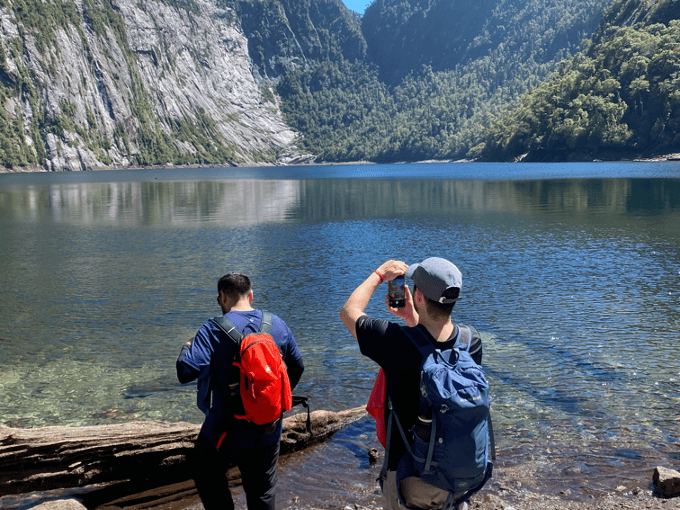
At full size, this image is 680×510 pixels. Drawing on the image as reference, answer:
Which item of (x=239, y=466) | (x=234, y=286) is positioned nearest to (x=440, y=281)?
(x=234, y=286)

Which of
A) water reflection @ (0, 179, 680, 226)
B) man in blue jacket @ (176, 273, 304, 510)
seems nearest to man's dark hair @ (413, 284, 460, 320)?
man in blue jacket @ (176, 273, 304, 510)

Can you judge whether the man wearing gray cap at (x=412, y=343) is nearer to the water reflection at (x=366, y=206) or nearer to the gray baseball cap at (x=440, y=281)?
the gray baseball cap at (x=440, y=281)

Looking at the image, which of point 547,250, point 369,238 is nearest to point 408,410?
point 547,250

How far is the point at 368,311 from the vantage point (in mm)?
20844

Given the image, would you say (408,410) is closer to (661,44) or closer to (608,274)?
(608,274)

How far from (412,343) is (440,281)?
1.73ft

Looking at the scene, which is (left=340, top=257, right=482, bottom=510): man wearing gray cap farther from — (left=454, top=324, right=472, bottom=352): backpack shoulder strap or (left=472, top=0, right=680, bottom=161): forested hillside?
(left=472, top=0, right=680, bottom=161): forested hillside

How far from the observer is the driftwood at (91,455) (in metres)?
7.70

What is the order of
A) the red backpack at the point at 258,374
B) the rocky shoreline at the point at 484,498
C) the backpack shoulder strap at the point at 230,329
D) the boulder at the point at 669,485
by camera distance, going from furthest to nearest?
the boulder at the point at 669,485 < the rocky shoreline at the point at 484,498 < the backpack shoulder strap at the point at 230,329 < the red backpack at the point at 258,374

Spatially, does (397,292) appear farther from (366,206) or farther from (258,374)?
(366,206)

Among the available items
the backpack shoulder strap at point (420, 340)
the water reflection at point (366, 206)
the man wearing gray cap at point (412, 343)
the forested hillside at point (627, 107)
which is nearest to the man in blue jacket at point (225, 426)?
the man wearing gray cap at point (412, 343)

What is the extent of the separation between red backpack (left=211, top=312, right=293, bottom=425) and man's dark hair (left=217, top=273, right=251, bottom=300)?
0.36 m

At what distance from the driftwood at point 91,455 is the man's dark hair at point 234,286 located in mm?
3302

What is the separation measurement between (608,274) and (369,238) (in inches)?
692
